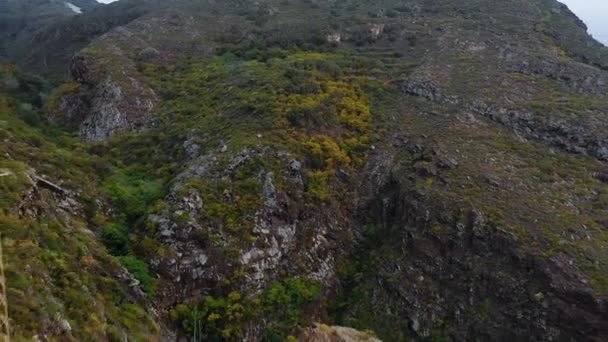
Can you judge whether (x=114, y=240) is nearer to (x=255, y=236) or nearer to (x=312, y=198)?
(x=255, y=236)

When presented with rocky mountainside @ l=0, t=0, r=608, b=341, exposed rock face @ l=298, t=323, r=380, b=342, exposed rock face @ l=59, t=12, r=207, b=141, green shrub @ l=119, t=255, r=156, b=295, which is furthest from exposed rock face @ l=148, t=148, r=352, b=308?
exposed rock face @ l=59, t=12, r=207, b=141

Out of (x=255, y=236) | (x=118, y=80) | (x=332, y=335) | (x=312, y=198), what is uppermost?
→ (x=118, y=80)

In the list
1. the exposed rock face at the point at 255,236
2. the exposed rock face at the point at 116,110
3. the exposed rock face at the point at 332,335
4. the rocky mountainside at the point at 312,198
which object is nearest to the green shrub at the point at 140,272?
the rocky mountainside at the point at 312,198

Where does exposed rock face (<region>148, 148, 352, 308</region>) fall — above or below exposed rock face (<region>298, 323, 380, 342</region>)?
above

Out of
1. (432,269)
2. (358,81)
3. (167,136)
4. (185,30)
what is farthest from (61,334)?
(185,30)

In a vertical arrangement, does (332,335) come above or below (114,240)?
below

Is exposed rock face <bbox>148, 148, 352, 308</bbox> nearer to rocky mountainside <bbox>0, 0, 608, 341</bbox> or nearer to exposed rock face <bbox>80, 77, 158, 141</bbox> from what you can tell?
rocky mountainside <bbox>0, 0, 608, 341</bbox>

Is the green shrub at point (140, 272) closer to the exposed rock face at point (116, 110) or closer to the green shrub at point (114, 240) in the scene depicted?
the green shrub at point (114, 240)

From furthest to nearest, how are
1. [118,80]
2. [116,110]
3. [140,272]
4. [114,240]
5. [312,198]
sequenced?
[118,80]
[116,110]
[312,198]
[114,240]
[140,272]

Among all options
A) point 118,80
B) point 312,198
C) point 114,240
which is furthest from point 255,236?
point 118,80

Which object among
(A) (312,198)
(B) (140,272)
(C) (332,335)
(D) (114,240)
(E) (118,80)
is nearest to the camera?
(B) (140,272)
